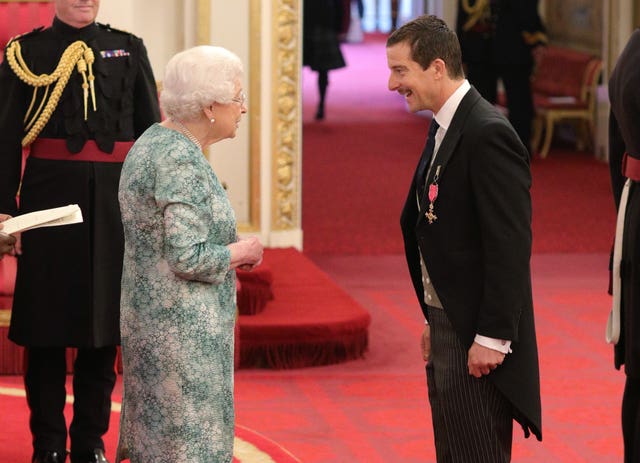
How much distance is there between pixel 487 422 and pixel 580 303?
14.3ft

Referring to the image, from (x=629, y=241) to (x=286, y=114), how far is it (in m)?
4.12

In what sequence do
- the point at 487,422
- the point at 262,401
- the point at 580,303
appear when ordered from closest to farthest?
the point at 487,422
the point at 262,401
the point at 580,303

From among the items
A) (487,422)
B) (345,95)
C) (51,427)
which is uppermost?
(487,422)

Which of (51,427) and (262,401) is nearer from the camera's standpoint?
(51,427)

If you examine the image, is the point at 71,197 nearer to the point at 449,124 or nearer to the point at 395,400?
the point at 449,124

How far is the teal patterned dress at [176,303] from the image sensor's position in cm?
337

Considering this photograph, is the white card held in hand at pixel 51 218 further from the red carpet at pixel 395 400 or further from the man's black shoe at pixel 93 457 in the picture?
the red carpet at pixel 395 400

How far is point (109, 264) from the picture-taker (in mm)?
4531

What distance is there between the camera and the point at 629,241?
3.99m

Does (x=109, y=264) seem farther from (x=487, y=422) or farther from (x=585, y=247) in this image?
(x=585, y=247)

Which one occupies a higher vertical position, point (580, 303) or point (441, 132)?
point (441, 132)

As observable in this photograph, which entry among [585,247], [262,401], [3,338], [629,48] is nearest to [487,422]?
[629,48]

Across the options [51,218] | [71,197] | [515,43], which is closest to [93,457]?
[71,197]

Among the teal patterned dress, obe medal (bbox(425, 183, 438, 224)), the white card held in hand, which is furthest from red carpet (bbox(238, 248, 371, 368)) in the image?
obe medal (bbox(425, 183, 438, 224))
